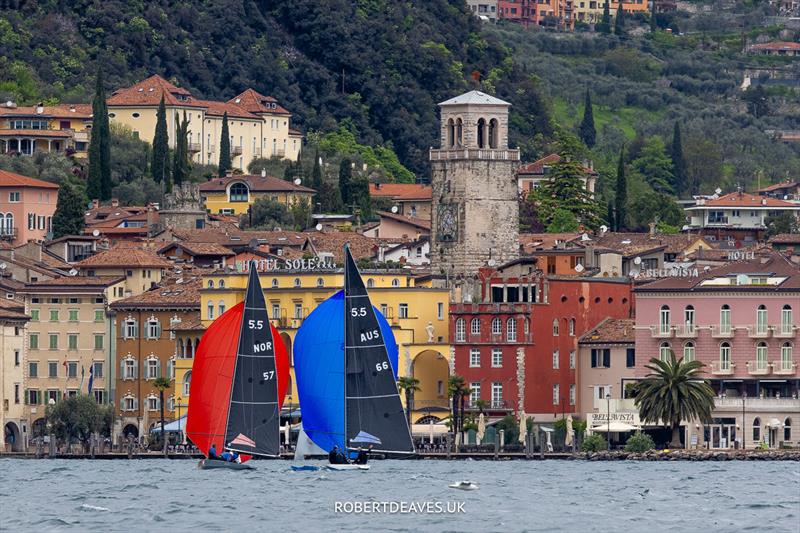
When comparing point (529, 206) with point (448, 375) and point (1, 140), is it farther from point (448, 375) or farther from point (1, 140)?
point (448, 375)

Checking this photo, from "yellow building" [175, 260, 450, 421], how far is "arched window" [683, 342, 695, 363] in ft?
37.9

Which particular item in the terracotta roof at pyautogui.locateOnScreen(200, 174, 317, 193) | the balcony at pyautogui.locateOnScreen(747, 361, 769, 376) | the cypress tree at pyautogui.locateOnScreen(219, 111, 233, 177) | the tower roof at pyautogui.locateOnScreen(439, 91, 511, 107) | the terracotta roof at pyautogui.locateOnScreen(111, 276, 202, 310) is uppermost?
the cypress tree at pyautogui.locateOnScreen(219, 111, 233, 177)

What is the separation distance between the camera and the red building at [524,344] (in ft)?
445

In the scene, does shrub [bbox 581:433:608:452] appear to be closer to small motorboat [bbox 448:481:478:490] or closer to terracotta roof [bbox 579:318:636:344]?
terracotta roof [bbox 579:318:636:344]

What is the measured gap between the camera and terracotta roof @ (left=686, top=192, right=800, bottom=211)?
626 feet

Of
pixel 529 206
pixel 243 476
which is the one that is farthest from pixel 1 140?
pixel 243 476

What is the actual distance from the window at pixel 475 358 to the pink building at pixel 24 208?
142ft

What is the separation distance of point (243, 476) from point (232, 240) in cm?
5283

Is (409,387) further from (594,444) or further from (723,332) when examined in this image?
(723,332)

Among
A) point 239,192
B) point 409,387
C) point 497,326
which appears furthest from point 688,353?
point 239,192

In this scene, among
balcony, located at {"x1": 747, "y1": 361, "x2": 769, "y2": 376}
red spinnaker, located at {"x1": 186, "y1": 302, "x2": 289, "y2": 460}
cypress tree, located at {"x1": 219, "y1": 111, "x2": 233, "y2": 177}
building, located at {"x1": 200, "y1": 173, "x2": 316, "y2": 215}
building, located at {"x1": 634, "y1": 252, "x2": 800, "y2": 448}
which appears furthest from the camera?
cypress tree, located at {"x1": 219, "y1": 111, "x2": 233, "y2": 177}

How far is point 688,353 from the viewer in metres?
130

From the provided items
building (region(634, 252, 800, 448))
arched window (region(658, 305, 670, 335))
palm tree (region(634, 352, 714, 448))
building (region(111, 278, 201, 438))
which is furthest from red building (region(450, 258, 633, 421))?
building (region(111, 278, 201, 438))

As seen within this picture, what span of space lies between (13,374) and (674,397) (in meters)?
33.6
